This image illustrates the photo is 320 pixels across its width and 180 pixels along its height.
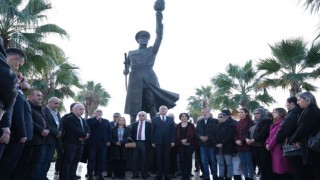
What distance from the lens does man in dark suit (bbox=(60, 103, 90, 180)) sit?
734cm

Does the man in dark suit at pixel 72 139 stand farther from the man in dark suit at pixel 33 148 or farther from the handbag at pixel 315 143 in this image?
the handbag at pixel 315 143

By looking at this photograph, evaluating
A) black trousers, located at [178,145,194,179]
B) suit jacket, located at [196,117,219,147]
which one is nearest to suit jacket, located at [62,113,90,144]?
black trousers, located at [178,145,194,179]

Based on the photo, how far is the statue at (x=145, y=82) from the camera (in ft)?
33.4

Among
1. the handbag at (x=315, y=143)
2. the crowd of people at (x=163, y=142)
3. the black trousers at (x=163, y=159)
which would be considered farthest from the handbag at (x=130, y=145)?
the handbag at (x=315, y=143)

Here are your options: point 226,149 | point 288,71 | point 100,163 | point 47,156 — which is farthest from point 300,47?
point 47,156

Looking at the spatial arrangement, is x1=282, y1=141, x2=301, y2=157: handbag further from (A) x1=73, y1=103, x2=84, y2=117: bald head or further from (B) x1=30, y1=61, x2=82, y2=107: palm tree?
(B) x1=30, y1=61, x2=82, y2=107: palm tree

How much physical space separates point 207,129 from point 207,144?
0.37 meters

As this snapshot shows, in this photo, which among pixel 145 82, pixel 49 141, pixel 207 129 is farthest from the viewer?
pixel 145 82

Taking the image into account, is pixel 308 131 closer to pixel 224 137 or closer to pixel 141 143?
pixel 224 137

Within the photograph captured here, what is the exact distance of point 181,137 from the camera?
→ 879cm

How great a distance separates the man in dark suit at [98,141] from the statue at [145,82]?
1.52 metres

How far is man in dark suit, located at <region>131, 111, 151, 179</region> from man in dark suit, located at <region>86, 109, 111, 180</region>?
0.71 metres

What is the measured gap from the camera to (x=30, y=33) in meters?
12.8

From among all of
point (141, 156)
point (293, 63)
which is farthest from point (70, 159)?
point (293, 63)
